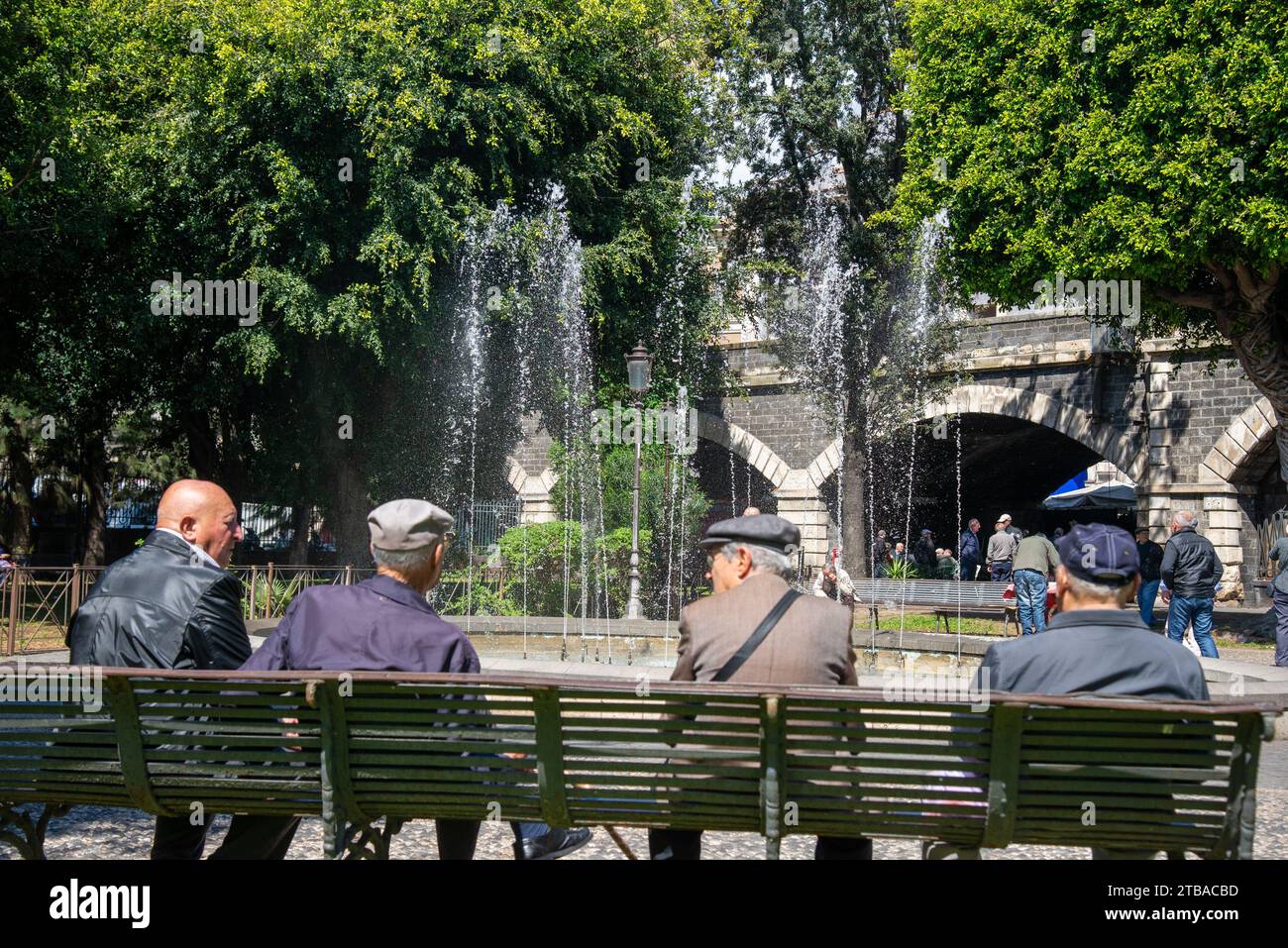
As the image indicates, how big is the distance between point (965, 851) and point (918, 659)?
369 inches

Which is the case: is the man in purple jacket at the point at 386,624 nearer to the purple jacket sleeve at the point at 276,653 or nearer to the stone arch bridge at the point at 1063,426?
the purple jacket sleeve at the point at 276,653

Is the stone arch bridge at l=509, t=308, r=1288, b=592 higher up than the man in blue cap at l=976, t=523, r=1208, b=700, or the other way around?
the stone arch bridge at l=509, t=308, r=1288, b=592

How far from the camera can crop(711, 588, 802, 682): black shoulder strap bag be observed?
3.84m

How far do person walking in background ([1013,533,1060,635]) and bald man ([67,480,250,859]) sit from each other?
39.4ft

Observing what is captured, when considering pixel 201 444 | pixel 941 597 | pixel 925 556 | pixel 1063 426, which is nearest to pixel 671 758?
pixel 941 597

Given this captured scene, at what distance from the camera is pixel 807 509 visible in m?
31.3

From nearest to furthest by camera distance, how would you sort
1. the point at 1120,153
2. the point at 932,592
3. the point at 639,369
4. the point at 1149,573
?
1. the point at 1149,573
2. the point at 1120,153
3. the point at 932,592
4. the point at 639,369

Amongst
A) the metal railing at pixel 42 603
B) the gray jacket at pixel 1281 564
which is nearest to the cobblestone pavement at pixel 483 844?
the metal railing at pixel 42 603

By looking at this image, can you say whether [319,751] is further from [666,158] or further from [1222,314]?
[666,158]

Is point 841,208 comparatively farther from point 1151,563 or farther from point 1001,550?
point 1151,563

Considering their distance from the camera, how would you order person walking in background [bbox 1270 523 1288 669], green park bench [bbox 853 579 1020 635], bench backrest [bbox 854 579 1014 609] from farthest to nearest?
bench backrest [bbox 854 579 1014 609] < green park bench [bbox 853 579 1020 635] < person walking in background [bbox 1270 523 1288 669]

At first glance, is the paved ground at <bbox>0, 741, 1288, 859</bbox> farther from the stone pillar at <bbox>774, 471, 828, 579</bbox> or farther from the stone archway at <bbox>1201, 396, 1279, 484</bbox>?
the stone pillar at <bbox>774, 471, 828, 579</bbox>

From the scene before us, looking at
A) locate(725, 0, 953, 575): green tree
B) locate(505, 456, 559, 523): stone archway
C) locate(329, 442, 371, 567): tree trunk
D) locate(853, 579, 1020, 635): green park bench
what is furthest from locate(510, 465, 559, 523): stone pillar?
locate(853, 579, 1020, 635): green park bench

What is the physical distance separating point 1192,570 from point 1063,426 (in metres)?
14.4
